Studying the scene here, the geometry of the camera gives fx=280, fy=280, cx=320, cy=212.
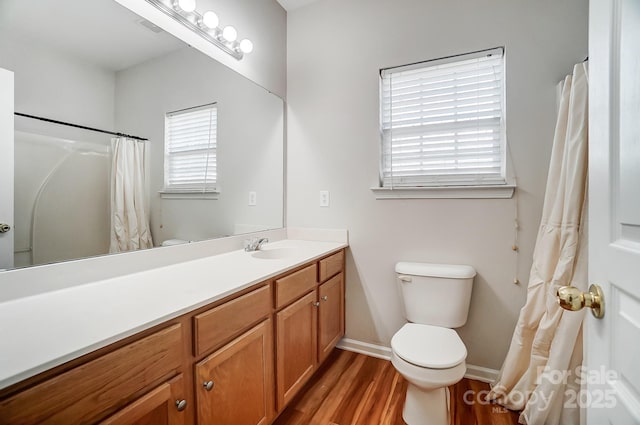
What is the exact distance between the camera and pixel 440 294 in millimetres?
1654

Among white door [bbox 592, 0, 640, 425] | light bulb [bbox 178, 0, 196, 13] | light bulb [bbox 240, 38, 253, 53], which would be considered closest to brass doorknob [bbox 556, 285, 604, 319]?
white door [bbox 592, 0, 640, 425]

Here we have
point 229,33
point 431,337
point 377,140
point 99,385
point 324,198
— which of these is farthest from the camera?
point 324,198

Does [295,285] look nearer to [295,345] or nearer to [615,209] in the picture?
[295,345]

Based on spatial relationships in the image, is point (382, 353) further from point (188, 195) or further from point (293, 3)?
point (293, 3)

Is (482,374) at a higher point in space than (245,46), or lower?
lower

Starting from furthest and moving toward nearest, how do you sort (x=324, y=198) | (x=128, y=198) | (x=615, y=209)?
(x=324, y=198)
(x=128, y=198)
(x=615, y=209)

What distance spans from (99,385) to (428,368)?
47.2 inches

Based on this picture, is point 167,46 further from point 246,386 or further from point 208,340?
point 246,386

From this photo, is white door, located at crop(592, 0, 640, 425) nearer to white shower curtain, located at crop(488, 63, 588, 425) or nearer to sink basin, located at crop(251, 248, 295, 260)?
white shower curtain, located at crop(488, 63, 588, 425)

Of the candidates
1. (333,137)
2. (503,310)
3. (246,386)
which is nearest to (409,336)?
(503,310)

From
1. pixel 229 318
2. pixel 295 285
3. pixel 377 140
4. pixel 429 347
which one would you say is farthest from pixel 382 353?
pixel 377 140

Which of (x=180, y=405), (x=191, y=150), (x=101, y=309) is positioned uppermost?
(x=191, y=150)

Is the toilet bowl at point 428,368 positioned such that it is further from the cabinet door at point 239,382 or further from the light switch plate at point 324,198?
the light switch plate at point 324,198

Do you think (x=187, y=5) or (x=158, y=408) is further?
(x=187, y=5)
